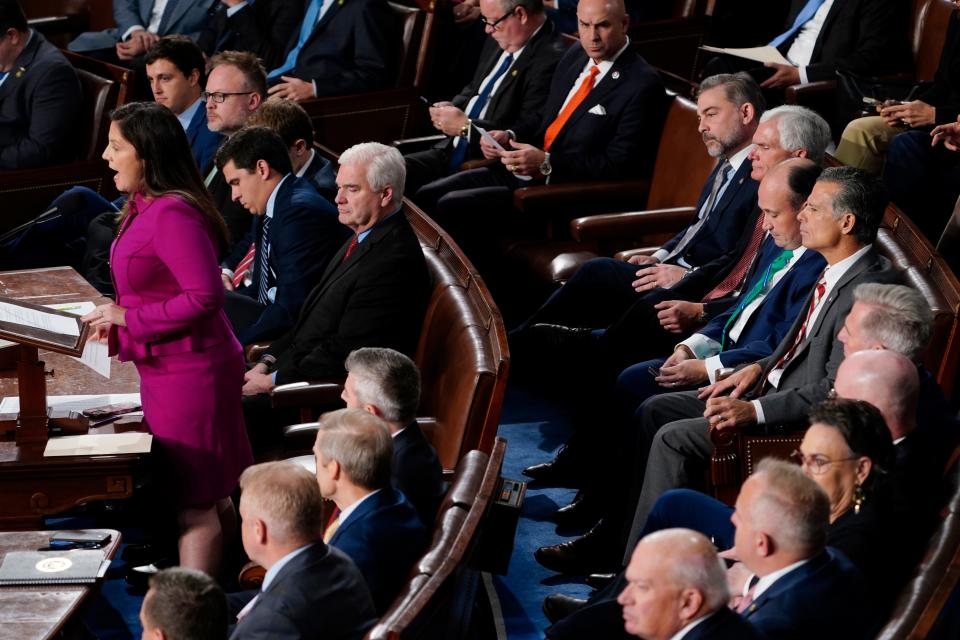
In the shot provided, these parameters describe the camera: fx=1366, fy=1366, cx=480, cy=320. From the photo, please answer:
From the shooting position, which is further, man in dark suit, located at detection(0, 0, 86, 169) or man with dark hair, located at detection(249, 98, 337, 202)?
man in dark suit, located at detection(0, 0, 86, 169)

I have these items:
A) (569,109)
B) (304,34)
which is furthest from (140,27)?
(569,109)

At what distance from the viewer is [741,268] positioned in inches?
169

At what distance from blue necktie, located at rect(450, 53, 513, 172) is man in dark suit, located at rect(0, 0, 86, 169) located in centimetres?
165

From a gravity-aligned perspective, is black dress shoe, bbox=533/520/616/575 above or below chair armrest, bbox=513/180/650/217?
below

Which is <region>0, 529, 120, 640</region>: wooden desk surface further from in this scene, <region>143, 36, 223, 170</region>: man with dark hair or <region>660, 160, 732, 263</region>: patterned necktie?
<region>143, 36, 223, 170</region>: man with dark hair

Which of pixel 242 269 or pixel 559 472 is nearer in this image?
pixel 559 472

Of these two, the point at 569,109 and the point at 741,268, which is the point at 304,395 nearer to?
the point at 741,268

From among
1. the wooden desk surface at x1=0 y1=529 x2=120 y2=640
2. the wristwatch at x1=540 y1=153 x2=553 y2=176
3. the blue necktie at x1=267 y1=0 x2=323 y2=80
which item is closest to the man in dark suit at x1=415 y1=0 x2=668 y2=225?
the wristwatch at x1=540 y1=153 x2=553 y2=176

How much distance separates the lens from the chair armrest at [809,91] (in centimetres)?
527

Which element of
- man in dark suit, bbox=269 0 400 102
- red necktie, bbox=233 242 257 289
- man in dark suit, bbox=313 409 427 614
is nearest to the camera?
→ man in dark suit, bbox=313 409 427 614

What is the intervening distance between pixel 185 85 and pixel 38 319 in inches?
86.5

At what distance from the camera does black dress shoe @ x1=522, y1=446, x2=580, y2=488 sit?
4348mm

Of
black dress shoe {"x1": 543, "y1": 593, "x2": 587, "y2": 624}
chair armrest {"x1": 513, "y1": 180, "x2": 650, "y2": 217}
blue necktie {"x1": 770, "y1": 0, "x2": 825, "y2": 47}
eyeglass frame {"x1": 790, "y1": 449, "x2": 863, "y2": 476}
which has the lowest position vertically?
black dress shoe {"x1": 543, "y1": 593, "x2": 587, "y2": 624}

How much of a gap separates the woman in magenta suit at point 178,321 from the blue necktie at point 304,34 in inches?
124
